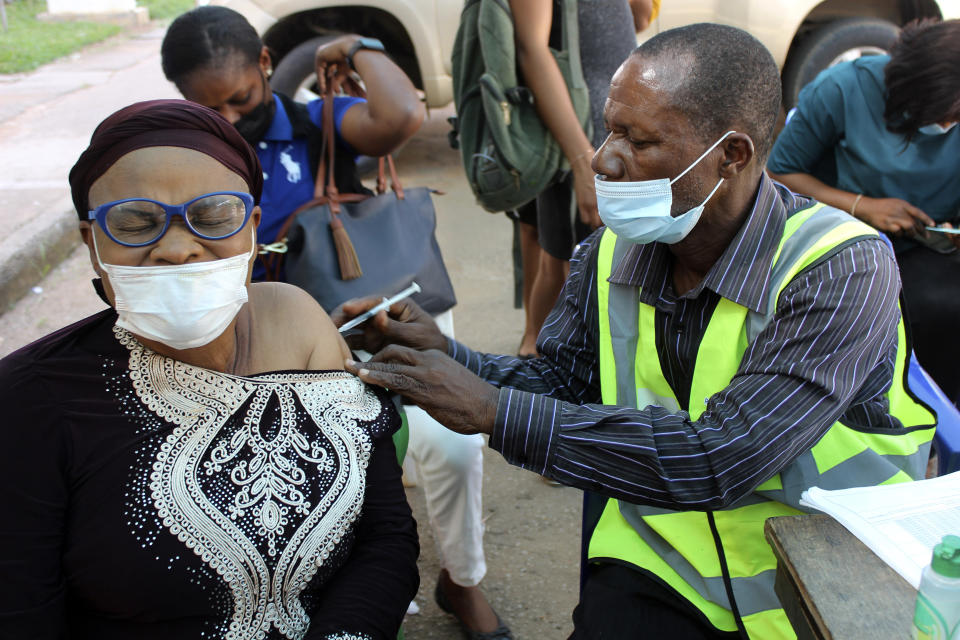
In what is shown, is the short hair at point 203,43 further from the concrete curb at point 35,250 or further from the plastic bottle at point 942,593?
the concrete curb at point 35,250

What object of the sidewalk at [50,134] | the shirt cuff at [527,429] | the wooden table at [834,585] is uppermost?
the wooden table at [834,585]

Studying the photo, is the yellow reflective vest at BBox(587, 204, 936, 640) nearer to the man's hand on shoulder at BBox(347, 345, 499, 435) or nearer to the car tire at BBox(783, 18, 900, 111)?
the man's hand on shoulder at BBox(347, 345, 499, 435)

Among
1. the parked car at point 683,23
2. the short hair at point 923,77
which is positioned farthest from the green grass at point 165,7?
the short hair at point 923,77

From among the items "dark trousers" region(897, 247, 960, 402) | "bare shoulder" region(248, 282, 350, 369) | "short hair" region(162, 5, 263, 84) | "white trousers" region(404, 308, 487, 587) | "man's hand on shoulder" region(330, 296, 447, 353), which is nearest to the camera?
"bare shoulder" region(248, 282, 350, 369)

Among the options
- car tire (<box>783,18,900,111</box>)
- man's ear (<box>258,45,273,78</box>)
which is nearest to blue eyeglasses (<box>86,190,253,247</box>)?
man's ear (<box>258,45,273,78</box>)

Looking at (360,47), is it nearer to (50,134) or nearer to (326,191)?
(326,191)

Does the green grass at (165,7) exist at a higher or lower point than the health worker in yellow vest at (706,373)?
lower

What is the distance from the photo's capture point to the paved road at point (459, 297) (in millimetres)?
2748

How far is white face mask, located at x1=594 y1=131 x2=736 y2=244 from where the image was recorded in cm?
177

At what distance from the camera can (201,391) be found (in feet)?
5.26

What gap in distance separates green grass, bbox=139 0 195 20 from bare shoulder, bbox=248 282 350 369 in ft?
50.6

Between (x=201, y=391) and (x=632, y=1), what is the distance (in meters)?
2.90

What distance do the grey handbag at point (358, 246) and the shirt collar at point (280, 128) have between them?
0.11 meters

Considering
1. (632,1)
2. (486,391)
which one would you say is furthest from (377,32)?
(486,391)
